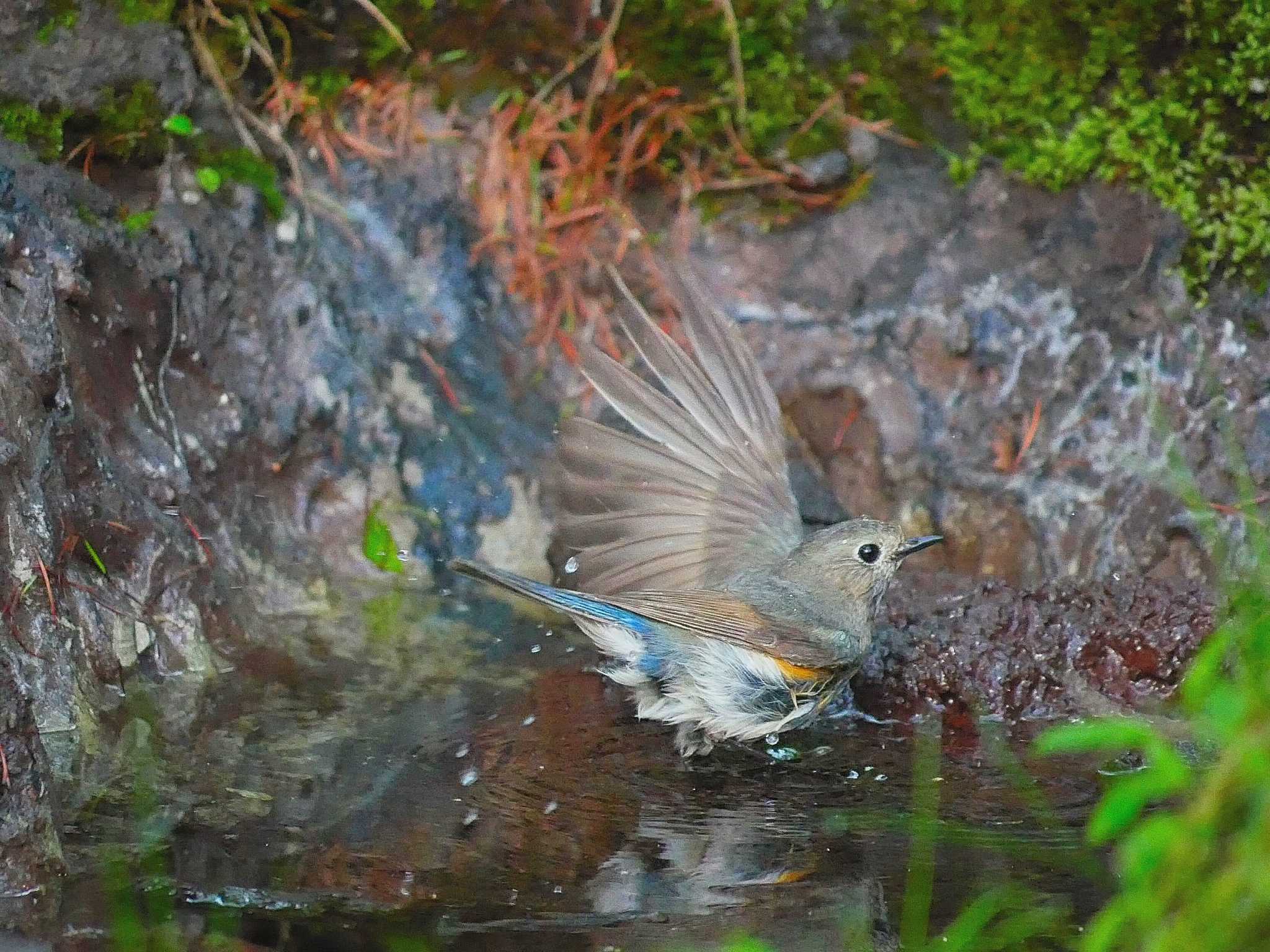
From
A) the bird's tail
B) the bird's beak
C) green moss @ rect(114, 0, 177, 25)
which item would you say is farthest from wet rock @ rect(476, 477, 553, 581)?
green moss @ rect(114, 0, 177, 25)

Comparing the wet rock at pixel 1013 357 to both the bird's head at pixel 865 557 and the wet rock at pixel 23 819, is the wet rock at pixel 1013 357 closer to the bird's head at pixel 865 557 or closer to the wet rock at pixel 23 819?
the bird's head at pixel 865 557

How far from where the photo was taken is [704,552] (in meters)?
5.28

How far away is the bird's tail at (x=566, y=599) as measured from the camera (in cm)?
459

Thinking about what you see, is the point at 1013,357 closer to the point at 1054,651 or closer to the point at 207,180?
the point at 1054,651

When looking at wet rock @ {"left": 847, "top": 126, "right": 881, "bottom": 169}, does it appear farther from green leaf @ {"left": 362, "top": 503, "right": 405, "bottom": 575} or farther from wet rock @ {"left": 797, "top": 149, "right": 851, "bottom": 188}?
green leaf @ {"left": 362, "top": 503, "right": 405, "bottom": 575}

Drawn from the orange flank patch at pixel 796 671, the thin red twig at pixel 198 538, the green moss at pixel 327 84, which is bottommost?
the orange flank patch at pixel 796 671

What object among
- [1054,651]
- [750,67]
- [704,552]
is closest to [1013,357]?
[1054,651]

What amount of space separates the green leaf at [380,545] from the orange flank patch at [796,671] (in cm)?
159

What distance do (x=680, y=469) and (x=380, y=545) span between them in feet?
4.15

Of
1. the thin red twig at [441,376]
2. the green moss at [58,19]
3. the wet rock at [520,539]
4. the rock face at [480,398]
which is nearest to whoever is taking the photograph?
Answer: the rock face at [480,398]

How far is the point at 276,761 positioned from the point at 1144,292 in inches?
149

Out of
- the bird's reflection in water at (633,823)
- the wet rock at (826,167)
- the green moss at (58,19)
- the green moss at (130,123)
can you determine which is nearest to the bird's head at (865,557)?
the bird's reflection in water at (633,823)

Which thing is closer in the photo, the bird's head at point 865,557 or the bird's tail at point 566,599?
the bird's tail at point 566,599

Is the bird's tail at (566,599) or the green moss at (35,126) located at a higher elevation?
the green moss at (35,126)
